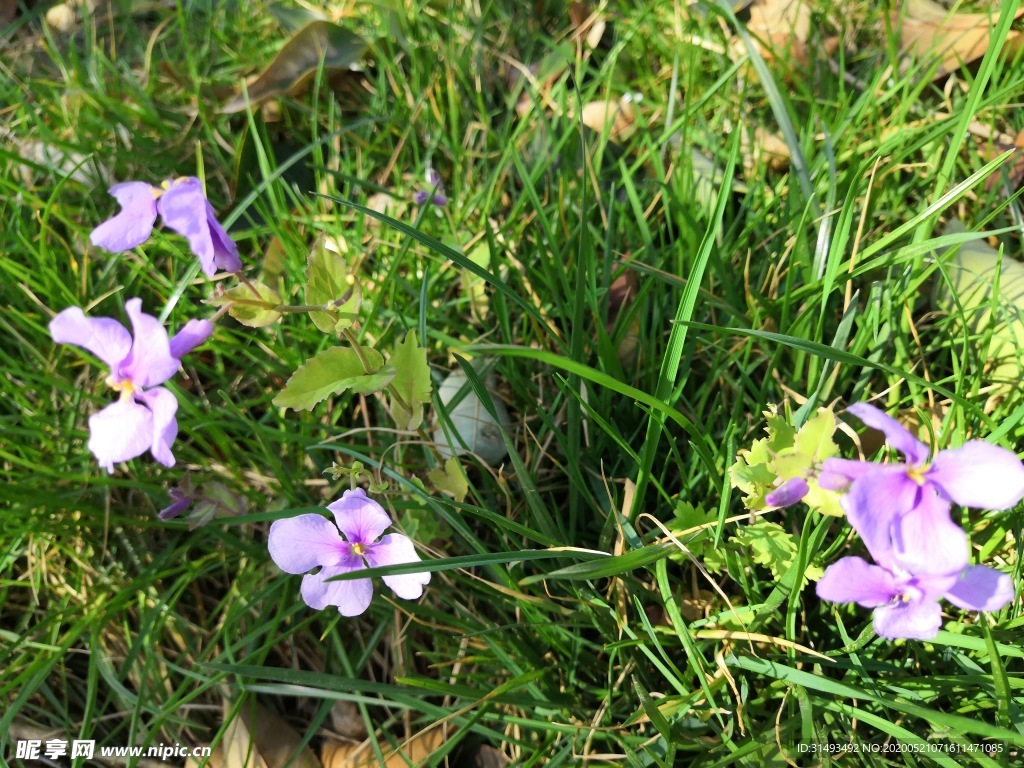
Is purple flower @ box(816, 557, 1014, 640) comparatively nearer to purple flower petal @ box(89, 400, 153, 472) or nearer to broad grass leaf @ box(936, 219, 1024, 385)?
broad grass leaf @ box(936, 219, 1024, 385)

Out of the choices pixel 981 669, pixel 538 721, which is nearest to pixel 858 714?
pixel 981 669

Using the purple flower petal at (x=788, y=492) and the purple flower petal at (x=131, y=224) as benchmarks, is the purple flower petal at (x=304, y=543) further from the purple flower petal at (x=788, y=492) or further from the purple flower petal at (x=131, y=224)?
the purple flower petal at (x=788, y=492)

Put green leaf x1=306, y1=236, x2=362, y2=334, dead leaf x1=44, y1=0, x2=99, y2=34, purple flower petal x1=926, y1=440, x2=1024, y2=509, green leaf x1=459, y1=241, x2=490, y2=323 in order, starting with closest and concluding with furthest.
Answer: purple flower petal x1=926, y1=440, x2=1024, y2=509 → green leaf x1=306, y1=236, x2=362, y2=334 → green leaf x1=459, y1=241, x2=490, y2=323 → dead leaf x1=44, y1=0, x2=99, y2=34

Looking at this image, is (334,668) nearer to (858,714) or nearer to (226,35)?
(858,714)

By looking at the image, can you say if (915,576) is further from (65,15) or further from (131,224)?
(65,15)

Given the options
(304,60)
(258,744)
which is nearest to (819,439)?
(258,744)

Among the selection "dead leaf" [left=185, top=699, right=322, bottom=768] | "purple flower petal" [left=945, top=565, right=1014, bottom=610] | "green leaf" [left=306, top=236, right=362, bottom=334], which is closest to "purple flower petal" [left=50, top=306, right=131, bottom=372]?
"green leaf" [left=306, top=236, right=362, bottom=334]

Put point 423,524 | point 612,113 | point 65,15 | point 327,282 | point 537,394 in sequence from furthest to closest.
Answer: point 65,15 < point 612,113 < point 537,394 < point 423,524 < point 327,282
